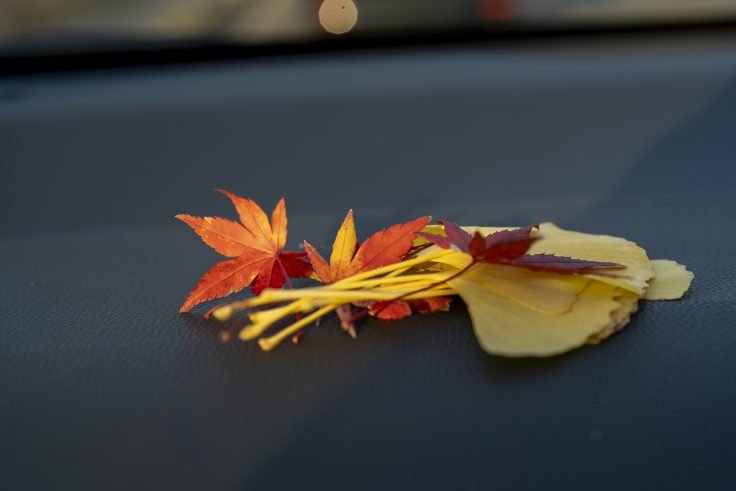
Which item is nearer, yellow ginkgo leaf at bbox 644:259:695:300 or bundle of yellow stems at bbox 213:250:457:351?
bundle of yellow stems at bbox 213:250:457:351

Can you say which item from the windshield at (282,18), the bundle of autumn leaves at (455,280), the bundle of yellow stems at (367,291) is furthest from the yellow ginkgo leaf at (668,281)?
the windshield at (282,18)

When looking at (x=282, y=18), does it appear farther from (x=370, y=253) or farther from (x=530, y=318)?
(x=530, y=318)

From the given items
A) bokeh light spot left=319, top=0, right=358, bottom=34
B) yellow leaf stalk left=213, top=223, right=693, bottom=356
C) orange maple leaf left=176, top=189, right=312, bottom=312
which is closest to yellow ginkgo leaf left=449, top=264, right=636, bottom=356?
yellow leaf stalk left=213, top=223, right=693, bottom=356

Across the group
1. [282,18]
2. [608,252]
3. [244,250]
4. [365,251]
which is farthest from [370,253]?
[282,18]

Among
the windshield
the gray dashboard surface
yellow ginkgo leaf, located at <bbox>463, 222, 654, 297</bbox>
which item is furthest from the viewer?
the windshield

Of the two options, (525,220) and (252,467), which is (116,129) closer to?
(525,220)

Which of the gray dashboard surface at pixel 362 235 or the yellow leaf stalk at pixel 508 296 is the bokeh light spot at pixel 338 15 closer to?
the gray dashboard surface at pixel 362 235

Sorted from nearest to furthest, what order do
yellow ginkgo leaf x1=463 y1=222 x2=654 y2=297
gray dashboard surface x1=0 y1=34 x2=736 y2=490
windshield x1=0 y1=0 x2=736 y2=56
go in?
gray dashboard surface x1=0 y1=34 x2=736 y2=490 < yellow ginkgo leaf x1=463 y1=222 x2=654 y2=297 < windshield x1=0 y1=0 x2=736 y2=56

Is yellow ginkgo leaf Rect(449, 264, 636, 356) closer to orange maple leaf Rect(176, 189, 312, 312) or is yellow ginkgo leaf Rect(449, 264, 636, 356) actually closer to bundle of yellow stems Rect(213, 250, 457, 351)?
bundle of yellow stems Rect(213, 250, 457, 351)
